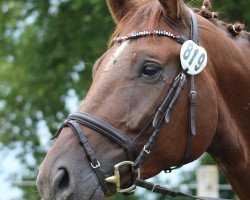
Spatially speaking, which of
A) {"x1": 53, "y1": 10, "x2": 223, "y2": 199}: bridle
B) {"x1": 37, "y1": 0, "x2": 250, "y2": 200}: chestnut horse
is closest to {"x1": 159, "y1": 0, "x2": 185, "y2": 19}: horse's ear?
{"x1": 37, "y1": 0, "x2": 250, "y2": 200}: chestnut horse

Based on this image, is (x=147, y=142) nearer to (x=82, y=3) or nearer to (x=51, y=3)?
(x=82, y=3)

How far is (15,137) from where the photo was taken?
45.2ft

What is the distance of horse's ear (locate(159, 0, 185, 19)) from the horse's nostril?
46.4 inches

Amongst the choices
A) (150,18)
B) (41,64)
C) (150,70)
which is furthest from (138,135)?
(41,64)

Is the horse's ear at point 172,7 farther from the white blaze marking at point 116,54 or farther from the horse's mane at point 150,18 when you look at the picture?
the white blaze marking at point 116,54

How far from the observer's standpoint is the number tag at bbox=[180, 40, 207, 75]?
12.1 feet

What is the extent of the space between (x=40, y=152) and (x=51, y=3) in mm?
3155

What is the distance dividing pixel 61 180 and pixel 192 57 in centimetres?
107

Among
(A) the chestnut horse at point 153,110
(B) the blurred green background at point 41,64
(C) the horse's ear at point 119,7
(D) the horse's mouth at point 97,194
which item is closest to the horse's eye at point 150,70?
(A) the chestnut horse at point 153,110

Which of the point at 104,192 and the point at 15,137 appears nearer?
the point at 104,192

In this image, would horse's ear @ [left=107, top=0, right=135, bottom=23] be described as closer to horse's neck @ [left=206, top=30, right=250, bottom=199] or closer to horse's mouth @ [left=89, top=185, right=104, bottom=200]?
horse's neck @ [left=206, top=30, right=250, bottom=199]

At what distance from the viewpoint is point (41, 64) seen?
12438 mm

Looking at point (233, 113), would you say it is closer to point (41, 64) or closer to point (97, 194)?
point (97, 194)

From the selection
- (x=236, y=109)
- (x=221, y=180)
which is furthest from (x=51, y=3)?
(x=236, y=109)
